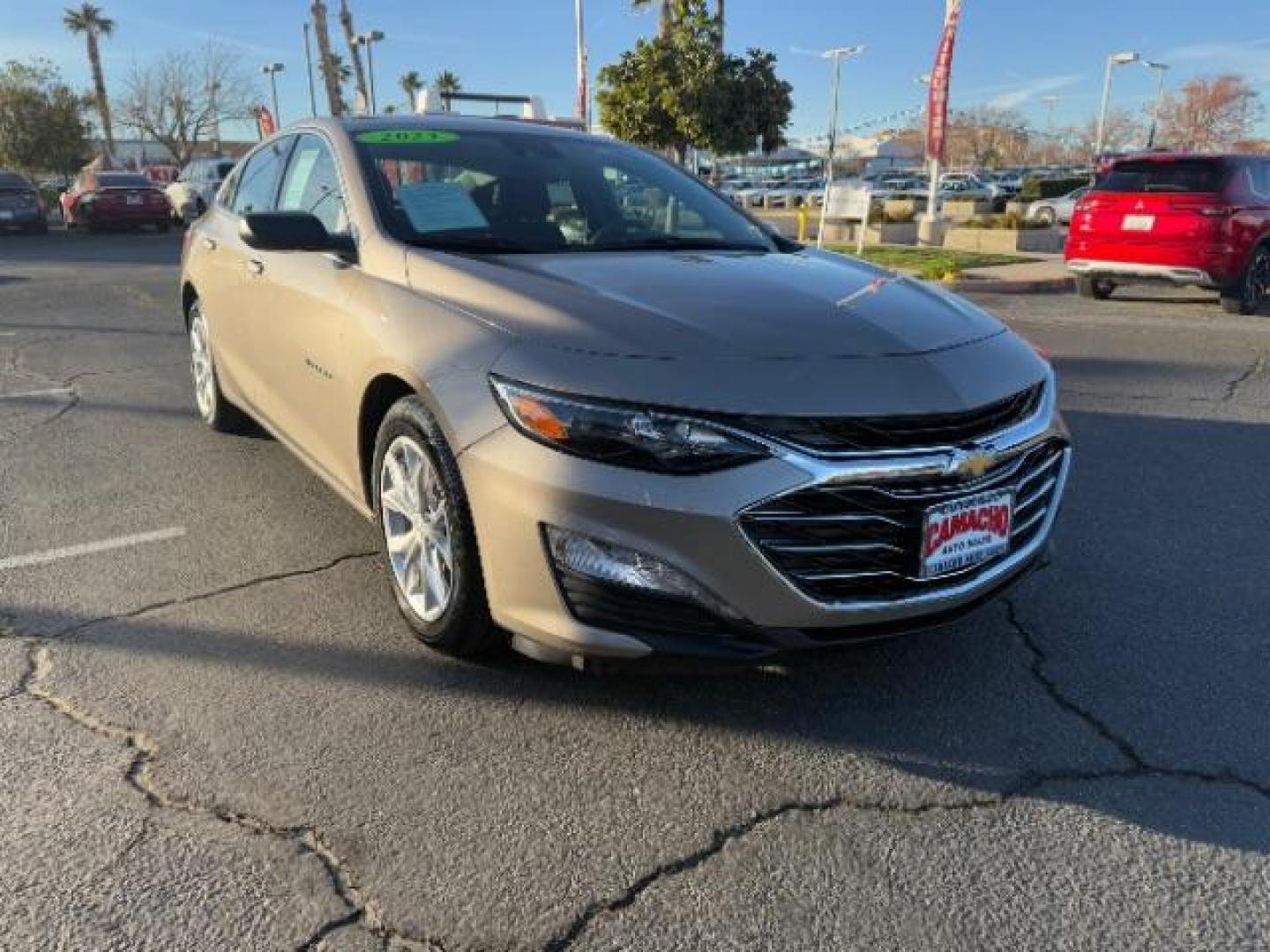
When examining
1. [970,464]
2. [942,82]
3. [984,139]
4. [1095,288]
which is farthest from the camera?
[984,139]

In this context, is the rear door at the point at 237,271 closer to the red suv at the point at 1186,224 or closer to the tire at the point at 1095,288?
the red suv at the point at 1186,224

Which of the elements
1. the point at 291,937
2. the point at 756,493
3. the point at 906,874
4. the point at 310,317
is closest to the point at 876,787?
the point at 906,874

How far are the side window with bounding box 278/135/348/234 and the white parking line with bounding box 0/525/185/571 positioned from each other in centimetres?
141

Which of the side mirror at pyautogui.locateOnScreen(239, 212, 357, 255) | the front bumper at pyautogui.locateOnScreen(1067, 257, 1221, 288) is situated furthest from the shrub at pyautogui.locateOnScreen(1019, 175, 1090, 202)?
the side mirror at pyautogui.locateOnScreen(239, 212, 357, 255)

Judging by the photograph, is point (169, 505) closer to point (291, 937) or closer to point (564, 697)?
point (564, 697)

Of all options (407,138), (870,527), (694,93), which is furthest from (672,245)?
(694,93)

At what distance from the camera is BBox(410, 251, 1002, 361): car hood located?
102 inches

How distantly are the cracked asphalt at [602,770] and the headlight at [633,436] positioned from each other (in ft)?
1.99

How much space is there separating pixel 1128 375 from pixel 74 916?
7.31 metres

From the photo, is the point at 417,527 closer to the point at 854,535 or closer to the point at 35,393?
the point at 854,535

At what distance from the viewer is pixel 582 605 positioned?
2449 mm

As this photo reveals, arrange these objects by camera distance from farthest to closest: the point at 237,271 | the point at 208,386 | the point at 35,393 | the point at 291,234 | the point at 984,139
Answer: the point at 984,139 → the point at 35,393 → the point at 208,386 → the point at 237,271 → the point at 291,234

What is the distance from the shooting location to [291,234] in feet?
10.9

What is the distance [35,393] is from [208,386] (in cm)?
201
